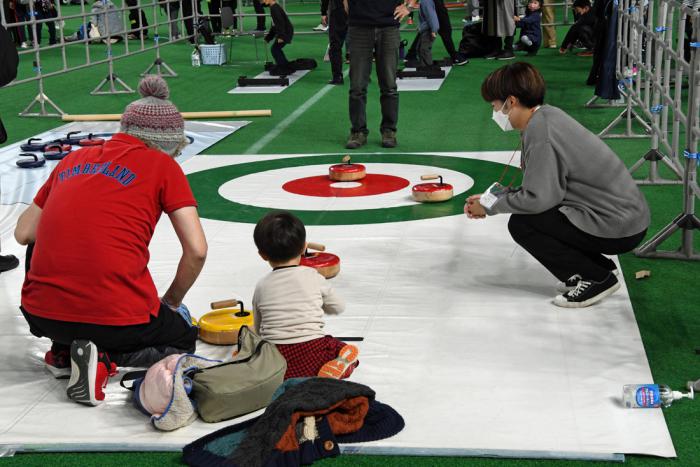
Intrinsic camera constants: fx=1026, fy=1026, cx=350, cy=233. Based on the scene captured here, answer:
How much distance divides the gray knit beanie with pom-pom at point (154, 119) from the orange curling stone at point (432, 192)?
3230mm

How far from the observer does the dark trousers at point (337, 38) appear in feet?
47.0

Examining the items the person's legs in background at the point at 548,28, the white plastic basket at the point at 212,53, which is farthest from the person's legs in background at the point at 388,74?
the person's legs in background at the point at 548,28

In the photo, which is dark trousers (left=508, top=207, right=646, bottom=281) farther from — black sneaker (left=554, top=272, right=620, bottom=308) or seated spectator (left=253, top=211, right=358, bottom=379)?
seated spectator (left=253, top=211, right=358, bottom=379)

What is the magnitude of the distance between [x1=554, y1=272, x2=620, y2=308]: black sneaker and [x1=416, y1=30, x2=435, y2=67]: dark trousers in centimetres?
1062

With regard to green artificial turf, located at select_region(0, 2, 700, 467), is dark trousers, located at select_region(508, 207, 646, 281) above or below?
above

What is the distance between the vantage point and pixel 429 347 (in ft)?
15.6

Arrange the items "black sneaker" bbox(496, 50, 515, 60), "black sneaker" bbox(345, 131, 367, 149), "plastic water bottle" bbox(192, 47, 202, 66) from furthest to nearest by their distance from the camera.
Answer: "plastic water bottle" bbox(192, 47, 202, 66) → "black sneaker" bbox(496, 50, 515, 60) → "black sneaker" bbox(345, 131, 367, 149)

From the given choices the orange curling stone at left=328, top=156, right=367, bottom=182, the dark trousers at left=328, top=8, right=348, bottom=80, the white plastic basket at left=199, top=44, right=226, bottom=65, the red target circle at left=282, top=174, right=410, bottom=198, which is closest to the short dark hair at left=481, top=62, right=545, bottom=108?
the red target circle at left=282, top=174, right=410, bottom=198

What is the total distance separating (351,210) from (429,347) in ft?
8.93

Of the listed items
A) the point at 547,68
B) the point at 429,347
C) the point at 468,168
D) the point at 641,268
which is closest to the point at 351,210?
the point at 468,168

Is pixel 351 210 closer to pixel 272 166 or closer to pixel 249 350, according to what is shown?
pixel 272 166

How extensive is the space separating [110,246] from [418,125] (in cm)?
717

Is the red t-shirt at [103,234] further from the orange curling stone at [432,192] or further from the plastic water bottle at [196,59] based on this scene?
the plastic water bottle at [196,59]

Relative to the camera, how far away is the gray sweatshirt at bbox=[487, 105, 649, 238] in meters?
5.09
